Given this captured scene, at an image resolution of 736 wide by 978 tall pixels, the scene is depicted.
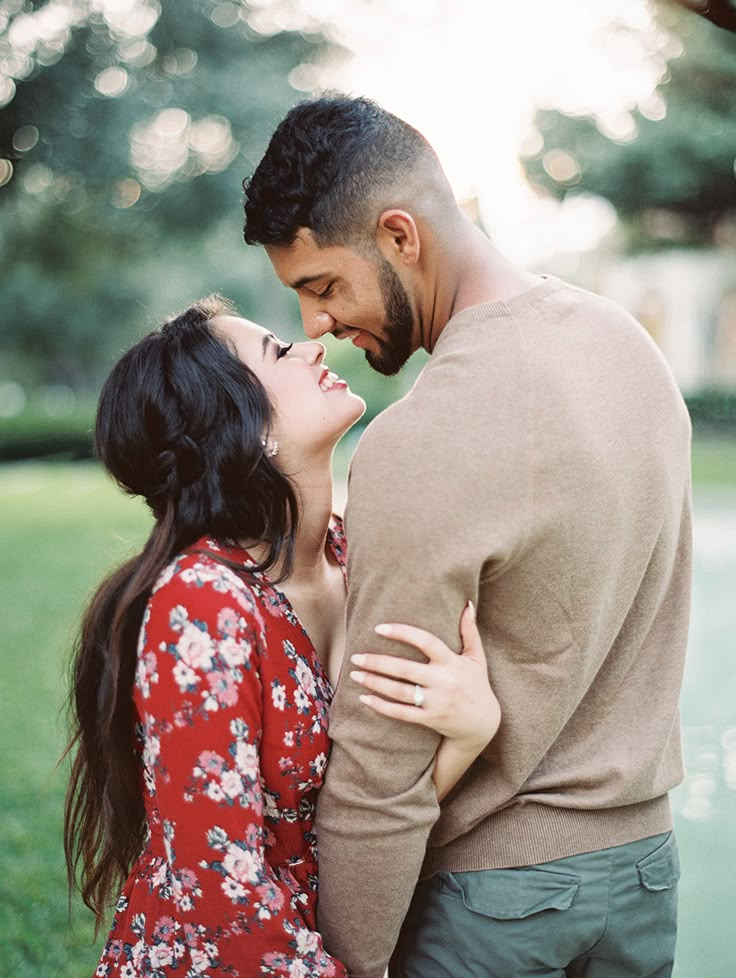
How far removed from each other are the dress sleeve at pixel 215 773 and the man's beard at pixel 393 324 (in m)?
0.71

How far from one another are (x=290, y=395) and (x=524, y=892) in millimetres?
1080

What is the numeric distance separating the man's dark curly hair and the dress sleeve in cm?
78

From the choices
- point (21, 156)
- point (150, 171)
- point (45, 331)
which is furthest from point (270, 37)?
point (45, 331)

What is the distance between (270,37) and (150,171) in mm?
2697

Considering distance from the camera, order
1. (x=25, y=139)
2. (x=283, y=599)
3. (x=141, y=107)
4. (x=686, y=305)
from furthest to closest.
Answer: (x=686, y=305) → (x=141, y=107) → (x=25, y=139) → (x=283, y=599)

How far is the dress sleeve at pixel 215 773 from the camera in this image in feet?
6.06

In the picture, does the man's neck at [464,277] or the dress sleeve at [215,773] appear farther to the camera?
the man's neck at [464,277]

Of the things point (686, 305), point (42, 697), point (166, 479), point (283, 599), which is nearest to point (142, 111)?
point (42, 697)

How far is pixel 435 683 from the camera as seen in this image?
1.75 meters

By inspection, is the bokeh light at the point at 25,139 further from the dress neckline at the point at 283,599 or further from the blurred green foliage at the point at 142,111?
the dress neckline at the point at 283,599

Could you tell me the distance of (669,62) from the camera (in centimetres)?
1814

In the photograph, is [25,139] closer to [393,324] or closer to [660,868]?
[393,324]

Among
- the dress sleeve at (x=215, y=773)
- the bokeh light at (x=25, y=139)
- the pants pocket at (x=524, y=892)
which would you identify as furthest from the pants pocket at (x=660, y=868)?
the bokeh light at (x=25, y=139)

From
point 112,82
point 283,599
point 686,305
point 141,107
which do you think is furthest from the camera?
point 686,305
